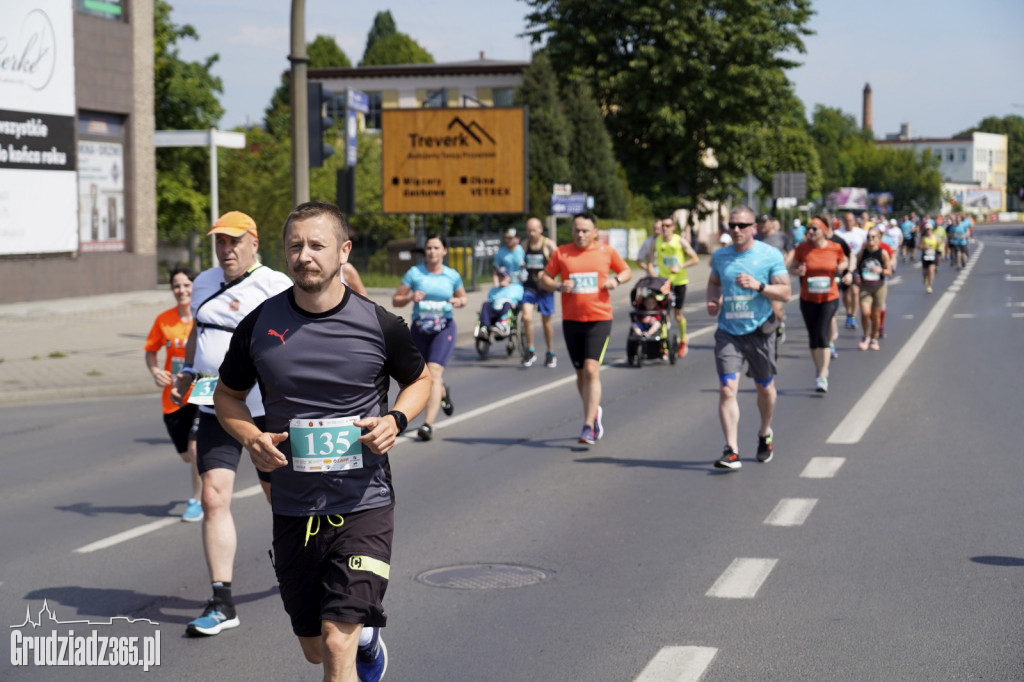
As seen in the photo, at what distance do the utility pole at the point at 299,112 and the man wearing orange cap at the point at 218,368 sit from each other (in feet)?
30.2

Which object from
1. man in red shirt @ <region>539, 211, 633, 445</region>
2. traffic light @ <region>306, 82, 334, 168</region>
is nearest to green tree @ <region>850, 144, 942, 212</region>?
traffic light @ <region>306, 82, 334, 168</region>

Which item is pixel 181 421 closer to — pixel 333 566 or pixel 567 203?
pixel 333 566

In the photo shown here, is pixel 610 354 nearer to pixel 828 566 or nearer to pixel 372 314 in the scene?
pixel 828 566

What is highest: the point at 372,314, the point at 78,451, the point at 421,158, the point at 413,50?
the point at 413,50

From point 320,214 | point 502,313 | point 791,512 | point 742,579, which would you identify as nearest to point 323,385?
point 320,214

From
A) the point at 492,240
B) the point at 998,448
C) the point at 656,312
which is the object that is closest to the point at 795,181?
the point at 492,240

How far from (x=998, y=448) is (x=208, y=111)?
108ft

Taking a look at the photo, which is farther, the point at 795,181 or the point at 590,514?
the point at 795,181

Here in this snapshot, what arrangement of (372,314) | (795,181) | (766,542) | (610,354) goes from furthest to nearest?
(795,181), (610,354), (766,542), (372,314)

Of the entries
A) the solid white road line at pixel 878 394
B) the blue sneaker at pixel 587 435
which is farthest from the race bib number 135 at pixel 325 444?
the solid white road line at pixel 878 394

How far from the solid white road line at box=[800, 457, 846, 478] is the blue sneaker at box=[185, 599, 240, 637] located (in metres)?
4.89

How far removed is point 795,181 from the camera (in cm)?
6806

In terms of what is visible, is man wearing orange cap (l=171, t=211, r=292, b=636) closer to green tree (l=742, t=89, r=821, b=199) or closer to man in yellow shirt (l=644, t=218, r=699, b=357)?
man in yellow shirt (l=644, t=218, r=699, b=357)

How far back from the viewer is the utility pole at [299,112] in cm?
1523
